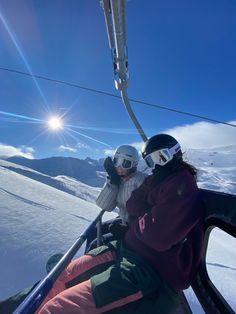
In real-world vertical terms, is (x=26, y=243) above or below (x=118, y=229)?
below

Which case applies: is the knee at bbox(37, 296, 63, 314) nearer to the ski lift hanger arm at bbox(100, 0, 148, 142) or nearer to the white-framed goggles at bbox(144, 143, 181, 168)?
the white-framed goggles at bbox(144, 143, 181, 168)

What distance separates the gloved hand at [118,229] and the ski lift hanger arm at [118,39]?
1.28 meters

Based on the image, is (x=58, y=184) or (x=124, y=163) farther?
(x=58, y=184)

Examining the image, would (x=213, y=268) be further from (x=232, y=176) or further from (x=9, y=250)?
(x=232, y=176)

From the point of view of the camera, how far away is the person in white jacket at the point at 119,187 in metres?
3.06

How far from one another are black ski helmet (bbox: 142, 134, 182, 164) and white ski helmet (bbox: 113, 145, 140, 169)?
76cm

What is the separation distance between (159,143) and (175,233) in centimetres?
80

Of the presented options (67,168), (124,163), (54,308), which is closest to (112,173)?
(124,163)

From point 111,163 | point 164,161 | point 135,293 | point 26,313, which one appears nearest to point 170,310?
point 135,293

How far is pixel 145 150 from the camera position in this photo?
2.51 meters

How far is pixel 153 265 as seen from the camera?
76.3 inches

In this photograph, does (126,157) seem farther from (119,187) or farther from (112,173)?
(119,187)

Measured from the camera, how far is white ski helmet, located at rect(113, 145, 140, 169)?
3295mm

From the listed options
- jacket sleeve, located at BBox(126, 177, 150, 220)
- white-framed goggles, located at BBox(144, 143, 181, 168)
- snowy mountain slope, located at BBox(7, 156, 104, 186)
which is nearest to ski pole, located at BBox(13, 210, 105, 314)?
jacket sleeve, located at BBox(126, 177, 150, 220)
